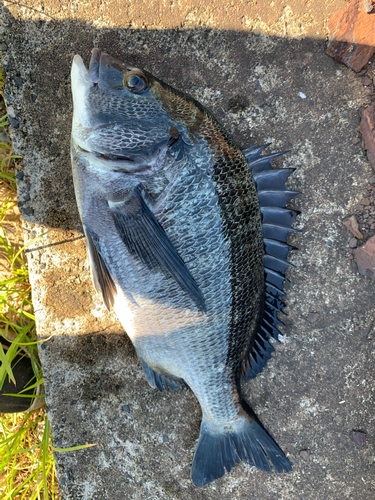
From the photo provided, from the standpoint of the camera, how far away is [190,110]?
1.36 m

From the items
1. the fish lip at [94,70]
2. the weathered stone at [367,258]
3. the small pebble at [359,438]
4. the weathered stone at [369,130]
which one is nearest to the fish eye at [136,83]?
the fish lip at [94,70]

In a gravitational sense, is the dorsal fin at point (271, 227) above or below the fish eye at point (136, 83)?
below

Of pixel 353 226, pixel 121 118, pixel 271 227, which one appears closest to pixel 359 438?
pixel 353 226

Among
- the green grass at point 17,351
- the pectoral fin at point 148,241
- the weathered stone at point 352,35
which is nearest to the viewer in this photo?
the pectoral fin at point 148,241

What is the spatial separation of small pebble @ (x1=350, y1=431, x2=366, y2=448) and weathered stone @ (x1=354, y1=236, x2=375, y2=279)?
0.98 meters

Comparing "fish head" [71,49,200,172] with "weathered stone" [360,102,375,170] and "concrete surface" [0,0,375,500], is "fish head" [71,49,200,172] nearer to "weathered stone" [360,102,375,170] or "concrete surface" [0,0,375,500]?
"concrete surface" [0,0,375,500]

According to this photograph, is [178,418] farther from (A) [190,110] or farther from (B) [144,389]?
(A) [190,110]

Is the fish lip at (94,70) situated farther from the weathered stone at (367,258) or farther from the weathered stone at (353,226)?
the weathered stone at (367,258)

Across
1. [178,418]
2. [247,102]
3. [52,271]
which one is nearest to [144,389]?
[178,418]

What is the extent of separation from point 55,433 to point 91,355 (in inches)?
21.2

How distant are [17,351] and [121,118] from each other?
1.70 metres

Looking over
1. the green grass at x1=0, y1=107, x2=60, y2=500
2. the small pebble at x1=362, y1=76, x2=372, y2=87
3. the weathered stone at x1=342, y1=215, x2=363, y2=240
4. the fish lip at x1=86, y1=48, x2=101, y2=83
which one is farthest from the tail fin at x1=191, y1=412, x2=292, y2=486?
the small pebble at x1=362, y1=76, x2=372, y2=87

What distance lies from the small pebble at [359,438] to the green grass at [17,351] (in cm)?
197

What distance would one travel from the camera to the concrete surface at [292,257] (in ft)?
5.59
